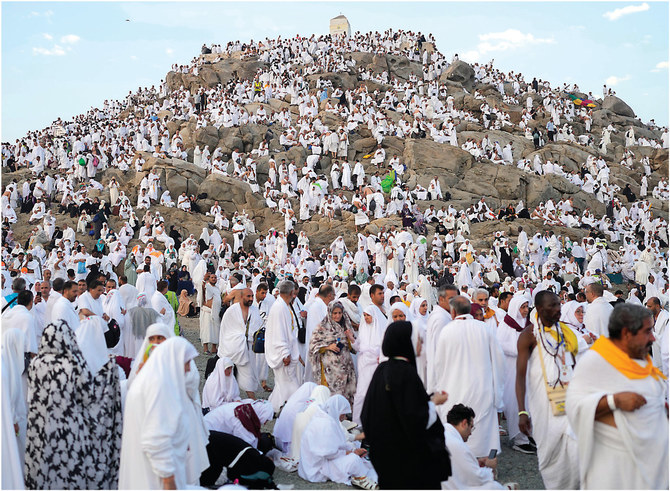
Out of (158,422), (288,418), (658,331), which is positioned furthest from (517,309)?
(158,422)

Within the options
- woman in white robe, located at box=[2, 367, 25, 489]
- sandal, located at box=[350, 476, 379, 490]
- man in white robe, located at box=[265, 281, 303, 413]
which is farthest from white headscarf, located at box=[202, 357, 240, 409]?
woman in white robe, located at box=[2, 367, 25, 489]

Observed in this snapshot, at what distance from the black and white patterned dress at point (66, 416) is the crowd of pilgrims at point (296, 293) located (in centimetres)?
1

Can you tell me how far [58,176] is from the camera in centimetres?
2691

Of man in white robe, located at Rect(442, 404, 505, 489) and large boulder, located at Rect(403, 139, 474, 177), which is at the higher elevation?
large boulder, located at Rect(403, 139, 474, 177)

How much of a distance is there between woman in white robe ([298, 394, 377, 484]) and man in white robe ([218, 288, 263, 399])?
111 inches

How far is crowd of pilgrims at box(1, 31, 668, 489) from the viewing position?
399cm

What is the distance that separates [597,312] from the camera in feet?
24.1

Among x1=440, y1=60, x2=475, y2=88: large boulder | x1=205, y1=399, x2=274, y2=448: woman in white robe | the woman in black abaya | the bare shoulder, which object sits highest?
x1=440, y1=60, x2=475, y2=88: large boulder

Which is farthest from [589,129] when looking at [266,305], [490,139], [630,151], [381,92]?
→ [266,305]

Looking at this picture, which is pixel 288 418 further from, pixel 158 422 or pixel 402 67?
pixel 402 67

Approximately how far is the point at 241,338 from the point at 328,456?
10.1 ft

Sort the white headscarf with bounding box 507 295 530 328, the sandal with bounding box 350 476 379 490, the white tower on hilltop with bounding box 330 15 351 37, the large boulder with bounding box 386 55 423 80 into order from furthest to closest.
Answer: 1. the white tower on hilltop with bounding box 330 15 351 37
2. the large boulder with bounding box 386 55 423 80
3. the white headscarf with bounding box 507 295 530 328
4. the sandal with bounding box 350 476 379 490

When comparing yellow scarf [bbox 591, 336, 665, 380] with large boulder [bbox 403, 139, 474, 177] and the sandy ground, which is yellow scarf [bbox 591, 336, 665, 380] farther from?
large boulder [bbox 403, 139, 474, 177]

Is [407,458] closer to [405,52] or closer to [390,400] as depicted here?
[390,400]
